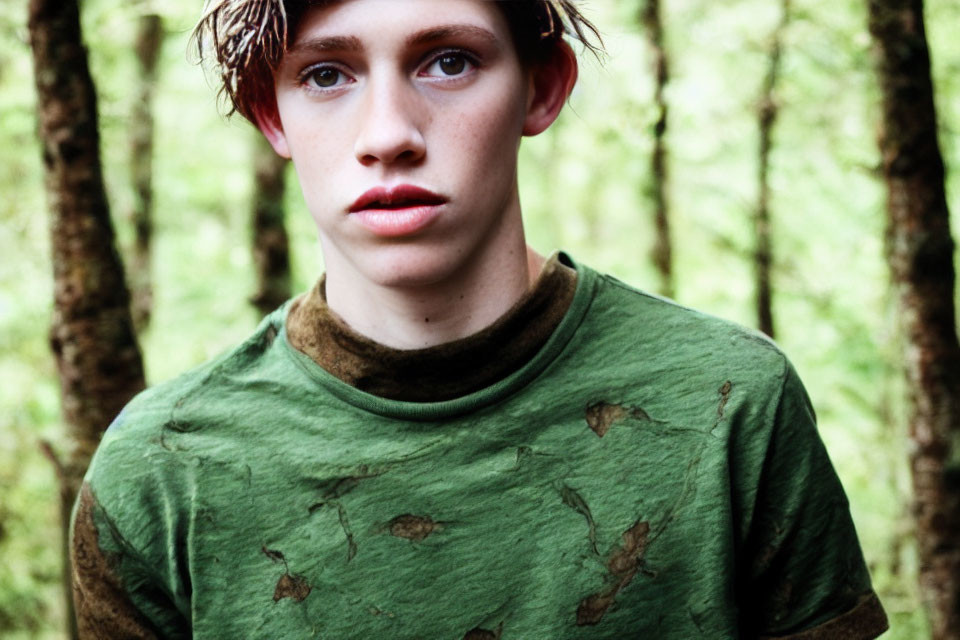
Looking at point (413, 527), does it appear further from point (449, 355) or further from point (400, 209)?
point (400, 209)

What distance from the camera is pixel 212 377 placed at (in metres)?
2.06

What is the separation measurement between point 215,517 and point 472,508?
1.67 ft

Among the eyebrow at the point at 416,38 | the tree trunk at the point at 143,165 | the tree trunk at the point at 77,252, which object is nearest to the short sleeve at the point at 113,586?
the eyebrow at the point at 416,38

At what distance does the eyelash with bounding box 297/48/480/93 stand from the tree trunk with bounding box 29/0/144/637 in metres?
1.88

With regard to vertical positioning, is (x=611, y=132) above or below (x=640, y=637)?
above

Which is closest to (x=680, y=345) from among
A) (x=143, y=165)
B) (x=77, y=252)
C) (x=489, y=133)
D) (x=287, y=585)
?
(x=489, y=133)

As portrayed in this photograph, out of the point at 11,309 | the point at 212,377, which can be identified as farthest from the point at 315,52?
the point at 11,309

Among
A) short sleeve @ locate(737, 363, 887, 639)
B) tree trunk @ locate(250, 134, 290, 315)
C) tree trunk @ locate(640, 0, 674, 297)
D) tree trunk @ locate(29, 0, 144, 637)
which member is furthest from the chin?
tree trunk @ locate(640, 0, 674, 297)

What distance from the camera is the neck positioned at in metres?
1.90

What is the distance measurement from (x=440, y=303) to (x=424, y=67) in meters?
0.45

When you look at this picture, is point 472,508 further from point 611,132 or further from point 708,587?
point 611,132

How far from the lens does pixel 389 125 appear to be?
1.73 meters

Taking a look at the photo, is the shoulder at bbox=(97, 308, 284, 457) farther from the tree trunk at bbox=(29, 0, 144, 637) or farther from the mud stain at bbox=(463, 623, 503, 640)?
the tree trunk at bbox=(29, 0, 144, 637)

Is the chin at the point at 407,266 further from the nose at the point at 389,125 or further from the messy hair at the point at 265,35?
the messy hair at the point at 265,35
